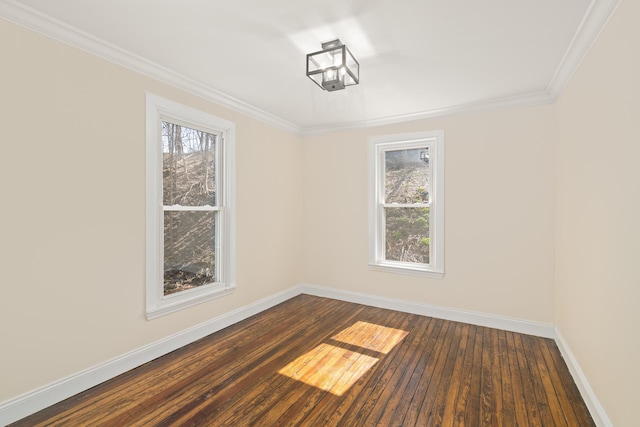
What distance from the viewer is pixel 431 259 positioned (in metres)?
3.96

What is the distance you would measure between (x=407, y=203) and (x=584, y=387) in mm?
2500

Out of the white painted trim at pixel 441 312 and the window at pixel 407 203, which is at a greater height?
the window at pixel 407 203

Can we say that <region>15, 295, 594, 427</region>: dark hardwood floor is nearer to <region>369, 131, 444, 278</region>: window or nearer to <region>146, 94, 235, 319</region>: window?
<region>146, 94, 235, 319</region>: window

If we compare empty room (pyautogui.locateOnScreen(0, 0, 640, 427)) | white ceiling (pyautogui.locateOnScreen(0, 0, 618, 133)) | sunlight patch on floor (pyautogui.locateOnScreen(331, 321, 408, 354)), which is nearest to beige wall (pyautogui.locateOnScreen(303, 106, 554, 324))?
empty room (pyautogui.locateOnScreen(0, 0, 640, 427))

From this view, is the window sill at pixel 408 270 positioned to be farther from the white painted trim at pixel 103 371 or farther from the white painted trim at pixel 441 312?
the white painted trim at pixel 103 371

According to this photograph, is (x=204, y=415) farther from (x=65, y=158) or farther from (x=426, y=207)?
(x=426, y=207)

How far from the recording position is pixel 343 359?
9.17ft

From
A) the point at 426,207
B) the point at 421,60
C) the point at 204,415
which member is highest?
the point at 421,60

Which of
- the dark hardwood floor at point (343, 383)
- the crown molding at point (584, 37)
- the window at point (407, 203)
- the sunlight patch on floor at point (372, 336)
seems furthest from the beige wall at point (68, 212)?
the crown molding at point (584, 37)

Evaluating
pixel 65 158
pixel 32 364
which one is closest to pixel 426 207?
pixel 65 158

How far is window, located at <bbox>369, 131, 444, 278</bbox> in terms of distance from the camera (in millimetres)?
3867

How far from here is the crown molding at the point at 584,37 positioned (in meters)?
1.83

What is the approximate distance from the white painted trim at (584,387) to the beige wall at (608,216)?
0.17 ft

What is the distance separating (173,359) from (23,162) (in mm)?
1943
